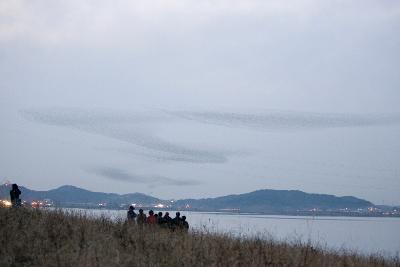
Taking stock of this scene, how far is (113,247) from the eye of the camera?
977 centimetres

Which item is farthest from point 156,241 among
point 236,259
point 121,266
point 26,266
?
point 26,266

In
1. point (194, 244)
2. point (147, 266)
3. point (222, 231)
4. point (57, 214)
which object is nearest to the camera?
point (147, 266)

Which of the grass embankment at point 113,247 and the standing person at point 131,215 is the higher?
the standing person at point 131,215

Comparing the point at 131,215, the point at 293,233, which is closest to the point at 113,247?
the point at 131,215

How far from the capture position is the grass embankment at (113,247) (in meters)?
8.89

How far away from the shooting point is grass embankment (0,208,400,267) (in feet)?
29.2

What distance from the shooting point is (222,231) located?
15078 millimetres

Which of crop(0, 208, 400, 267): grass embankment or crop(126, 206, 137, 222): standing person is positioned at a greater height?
crop(126, 206, 137, 222): standing person

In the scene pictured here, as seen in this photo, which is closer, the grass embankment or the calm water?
the grass embankment

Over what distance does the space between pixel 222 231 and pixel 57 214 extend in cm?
445

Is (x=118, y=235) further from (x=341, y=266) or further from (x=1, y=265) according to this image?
(x=341, y=266)

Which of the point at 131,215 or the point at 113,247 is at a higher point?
the point at 131,215

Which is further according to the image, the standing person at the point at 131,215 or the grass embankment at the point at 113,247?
the standing person at the point at 131,215

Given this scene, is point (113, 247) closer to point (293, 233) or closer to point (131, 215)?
point (131, 215)
